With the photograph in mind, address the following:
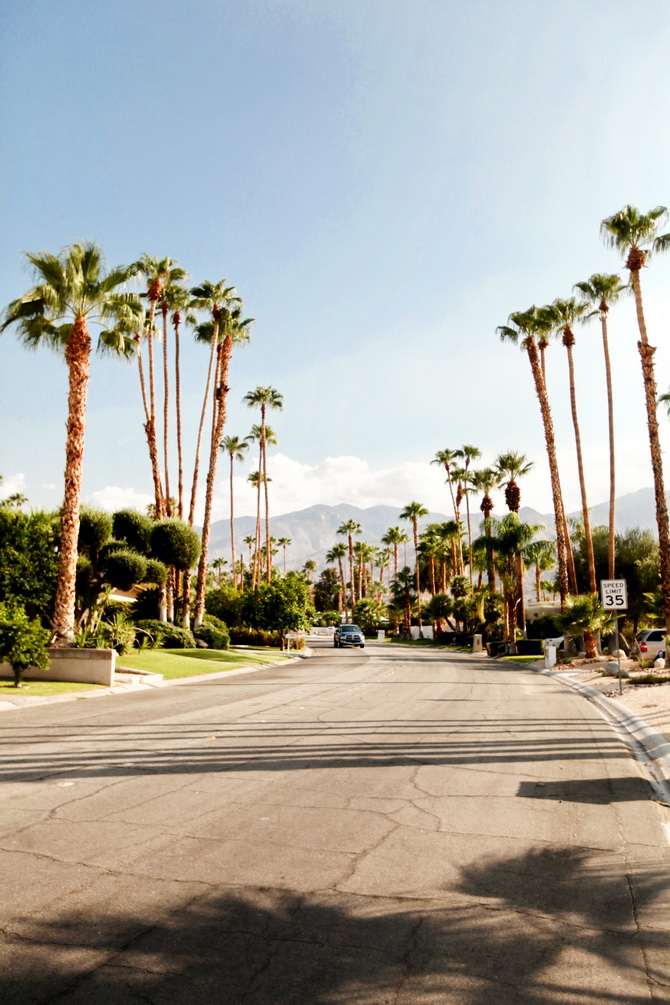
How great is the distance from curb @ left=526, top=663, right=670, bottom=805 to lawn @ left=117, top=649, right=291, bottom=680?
13.9m

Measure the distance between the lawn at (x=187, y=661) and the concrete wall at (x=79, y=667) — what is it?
2.11 metres

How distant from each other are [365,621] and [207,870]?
9987cm

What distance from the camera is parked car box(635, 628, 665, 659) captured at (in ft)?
103

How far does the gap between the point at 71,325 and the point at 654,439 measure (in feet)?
71.4

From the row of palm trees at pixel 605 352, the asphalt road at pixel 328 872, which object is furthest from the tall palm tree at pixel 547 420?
the asphalt road at pixel 328 872

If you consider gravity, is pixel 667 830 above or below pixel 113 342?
below

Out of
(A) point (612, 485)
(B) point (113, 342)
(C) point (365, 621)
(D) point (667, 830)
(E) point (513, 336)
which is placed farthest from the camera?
(C) point (365, 621)

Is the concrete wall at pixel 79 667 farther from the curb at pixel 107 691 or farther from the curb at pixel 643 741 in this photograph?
the curb at pixel 643 741

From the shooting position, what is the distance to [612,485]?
37531 mm

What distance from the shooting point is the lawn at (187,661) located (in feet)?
85.6

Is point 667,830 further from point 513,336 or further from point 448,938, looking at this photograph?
point 513,336

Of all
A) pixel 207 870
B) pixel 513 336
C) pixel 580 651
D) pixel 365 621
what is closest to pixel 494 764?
pixel 207 870

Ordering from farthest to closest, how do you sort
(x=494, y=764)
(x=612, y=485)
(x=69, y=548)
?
(x=612, y=485)
(x=69, y=548)
(x=494, y=764)

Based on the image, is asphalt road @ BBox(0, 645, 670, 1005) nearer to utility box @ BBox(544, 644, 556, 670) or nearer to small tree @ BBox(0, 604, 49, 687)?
small tree @ BBox(0, 604, 49, 687)
